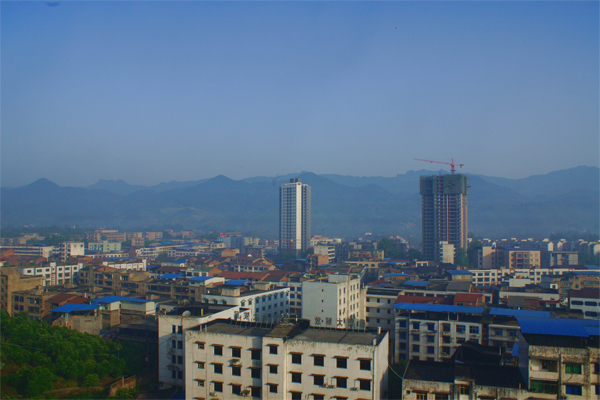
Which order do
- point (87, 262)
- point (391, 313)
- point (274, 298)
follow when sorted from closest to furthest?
point (391, 313)
point (274, 298)
point (87, 262)

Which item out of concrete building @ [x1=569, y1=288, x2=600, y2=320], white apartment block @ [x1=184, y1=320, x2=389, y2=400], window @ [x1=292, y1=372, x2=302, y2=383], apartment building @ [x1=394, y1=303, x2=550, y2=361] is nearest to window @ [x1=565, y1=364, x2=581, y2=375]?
white apartment block @ [x1=184, y1=320, x2=389, y2=400]

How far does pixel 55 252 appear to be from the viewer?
50.4 m

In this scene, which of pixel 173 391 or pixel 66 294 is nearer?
pixel 173 391

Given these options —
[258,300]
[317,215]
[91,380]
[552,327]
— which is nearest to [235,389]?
[91,380]

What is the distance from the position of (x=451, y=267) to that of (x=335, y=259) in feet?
54.0

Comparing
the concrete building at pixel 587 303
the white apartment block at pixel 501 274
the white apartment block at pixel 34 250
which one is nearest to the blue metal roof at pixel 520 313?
the concrete building at pixel 587 303

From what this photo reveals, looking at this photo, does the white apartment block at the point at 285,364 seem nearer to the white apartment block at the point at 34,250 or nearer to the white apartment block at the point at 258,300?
the white apartment block at the point at 258,300

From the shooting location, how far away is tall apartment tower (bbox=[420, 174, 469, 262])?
53.3 metres

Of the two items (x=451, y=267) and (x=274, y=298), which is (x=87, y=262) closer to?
(x=274, y=298)

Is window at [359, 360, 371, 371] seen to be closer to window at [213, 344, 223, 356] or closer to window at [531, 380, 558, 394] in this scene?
window at [531, 380, 558, 394]

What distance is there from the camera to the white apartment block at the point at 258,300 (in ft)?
58.3

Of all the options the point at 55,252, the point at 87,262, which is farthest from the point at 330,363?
the point at 55,252

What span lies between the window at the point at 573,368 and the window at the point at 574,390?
26 centimetres

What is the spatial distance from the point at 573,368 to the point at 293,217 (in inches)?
2086
